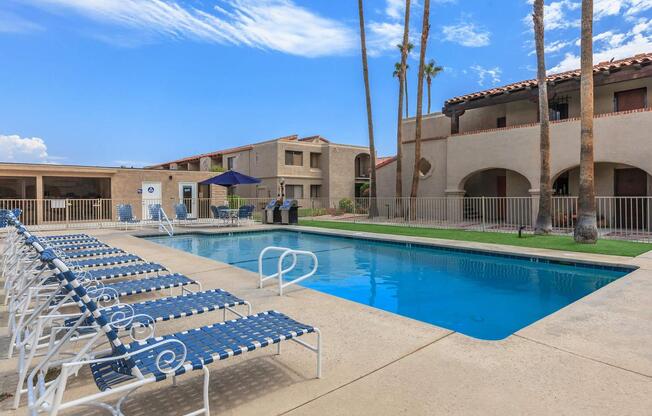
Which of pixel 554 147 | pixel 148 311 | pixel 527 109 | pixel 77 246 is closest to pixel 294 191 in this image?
pixel 527 109

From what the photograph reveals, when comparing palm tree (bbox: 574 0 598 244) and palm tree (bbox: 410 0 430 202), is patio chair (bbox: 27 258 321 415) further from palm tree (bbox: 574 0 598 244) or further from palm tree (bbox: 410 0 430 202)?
palm tree (bbox: 410 0 430 202)

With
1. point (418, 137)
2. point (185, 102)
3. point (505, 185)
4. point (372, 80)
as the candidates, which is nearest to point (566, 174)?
point (505, 185)

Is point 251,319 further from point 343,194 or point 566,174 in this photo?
point 343,194

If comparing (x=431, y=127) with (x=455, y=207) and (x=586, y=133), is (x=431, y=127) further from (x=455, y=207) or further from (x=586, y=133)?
(x=586, y=133)

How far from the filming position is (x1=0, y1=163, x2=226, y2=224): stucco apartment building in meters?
20.9

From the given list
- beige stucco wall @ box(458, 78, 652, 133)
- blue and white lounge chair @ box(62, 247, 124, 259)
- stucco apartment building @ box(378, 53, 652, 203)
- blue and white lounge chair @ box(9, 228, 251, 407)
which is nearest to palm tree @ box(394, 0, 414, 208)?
stucco apartment building @ box(378, 53, 652, 203)

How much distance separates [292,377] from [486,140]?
1806 cm

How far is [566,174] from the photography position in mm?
18562

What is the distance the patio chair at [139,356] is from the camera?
8.11 ft

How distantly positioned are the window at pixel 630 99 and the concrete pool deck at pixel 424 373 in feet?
49.1

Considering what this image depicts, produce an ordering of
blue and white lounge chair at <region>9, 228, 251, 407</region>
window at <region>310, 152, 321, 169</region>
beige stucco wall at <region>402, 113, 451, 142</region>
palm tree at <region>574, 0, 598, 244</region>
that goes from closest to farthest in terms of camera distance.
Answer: blue and white lounge chair at <region>9, 228, 251, 407</region>, palm tree at <region>574, 0, 598, 244</region>, beige stucco wall at <region>402, 113, 451, 142</region>, window at <region>310, 152, 321, 169</region>

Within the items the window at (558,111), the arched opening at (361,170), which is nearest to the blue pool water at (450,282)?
the window at (558,111)

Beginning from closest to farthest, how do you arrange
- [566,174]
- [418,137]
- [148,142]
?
1. [566,174]
2. [418,137]
3. [148,142]

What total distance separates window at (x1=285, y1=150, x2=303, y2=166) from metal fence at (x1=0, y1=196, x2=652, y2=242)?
6.01 m
